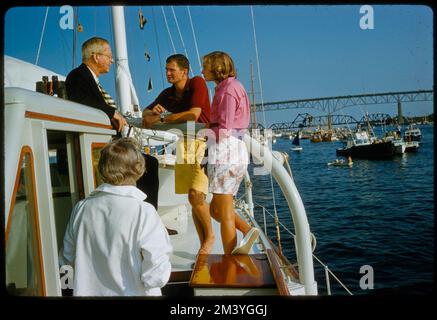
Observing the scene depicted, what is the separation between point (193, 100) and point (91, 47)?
80cm

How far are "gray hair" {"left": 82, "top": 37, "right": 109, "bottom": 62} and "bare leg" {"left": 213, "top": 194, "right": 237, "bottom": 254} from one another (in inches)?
52.4

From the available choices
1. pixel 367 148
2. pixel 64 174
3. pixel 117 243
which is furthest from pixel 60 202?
pixel 367 148

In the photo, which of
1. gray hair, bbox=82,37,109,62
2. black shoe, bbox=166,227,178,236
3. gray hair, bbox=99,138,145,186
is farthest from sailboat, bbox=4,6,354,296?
black shoe, bbox=166,227,178,236

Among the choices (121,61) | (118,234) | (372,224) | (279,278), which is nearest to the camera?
(118,234)

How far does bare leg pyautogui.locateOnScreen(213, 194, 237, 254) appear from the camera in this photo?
2.72 metres

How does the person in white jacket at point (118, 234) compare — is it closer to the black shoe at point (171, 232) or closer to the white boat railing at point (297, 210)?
the white boat railing at point (297, 210)

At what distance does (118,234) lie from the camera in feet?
5.31

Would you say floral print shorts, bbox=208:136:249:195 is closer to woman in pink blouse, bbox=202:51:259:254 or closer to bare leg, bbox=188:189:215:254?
woman in pink blouse, bbox=202:51:259:254

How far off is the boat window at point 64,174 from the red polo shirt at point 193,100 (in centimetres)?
71

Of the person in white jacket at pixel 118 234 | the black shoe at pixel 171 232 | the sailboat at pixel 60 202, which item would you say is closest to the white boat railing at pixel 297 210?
the sailboat at pixel 60 202

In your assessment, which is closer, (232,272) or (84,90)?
(232,272)

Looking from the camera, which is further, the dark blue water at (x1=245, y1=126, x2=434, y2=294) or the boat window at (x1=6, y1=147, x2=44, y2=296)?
the dark blue water at (x1=245, y1=126, x2=434, y2=294)

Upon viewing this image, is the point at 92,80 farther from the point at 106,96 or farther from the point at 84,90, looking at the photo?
the point at 106,96

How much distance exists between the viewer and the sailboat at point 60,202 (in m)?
1.67
